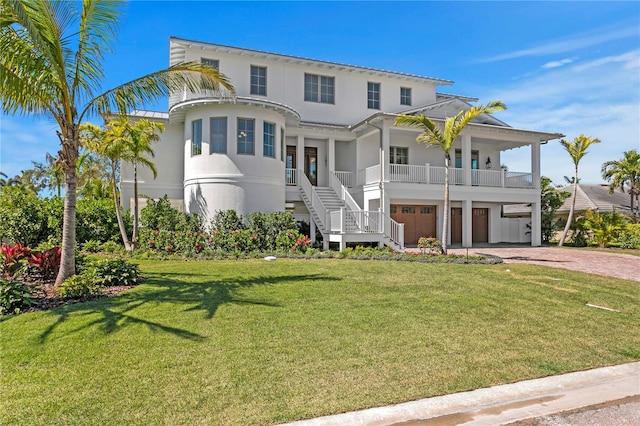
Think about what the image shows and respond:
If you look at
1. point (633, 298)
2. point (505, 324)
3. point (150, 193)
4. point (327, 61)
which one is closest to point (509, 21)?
point (633, 298)

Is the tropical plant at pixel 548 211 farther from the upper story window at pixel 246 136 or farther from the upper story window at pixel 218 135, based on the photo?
the upper story window at pixel 218 135

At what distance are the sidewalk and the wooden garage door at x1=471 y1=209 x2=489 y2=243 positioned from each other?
1918 cm

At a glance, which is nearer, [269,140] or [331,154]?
[269,140]

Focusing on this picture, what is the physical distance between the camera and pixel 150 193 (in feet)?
63.6

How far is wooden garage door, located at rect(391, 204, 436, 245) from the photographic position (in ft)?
69.4

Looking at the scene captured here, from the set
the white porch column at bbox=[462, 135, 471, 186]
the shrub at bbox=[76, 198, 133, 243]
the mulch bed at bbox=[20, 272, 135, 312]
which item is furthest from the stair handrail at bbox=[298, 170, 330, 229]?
the mulch bed at bbox=[20, 272, 135, 312]

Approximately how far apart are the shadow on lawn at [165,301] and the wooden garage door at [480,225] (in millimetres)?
16477

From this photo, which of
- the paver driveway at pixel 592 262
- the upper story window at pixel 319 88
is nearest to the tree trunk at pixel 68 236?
the paver driveway at pixel 592 262

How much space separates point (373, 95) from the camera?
22938 millimetres

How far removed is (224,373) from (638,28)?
1283 cm

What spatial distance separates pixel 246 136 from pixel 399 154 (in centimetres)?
910

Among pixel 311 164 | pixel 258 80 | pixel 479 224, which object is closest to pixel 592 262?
pixel 479 224

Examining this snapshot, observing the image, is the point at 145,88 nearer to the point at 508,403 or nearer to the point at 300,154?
the point at 508,403

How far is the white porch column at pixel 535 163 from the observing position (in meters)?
21.4
